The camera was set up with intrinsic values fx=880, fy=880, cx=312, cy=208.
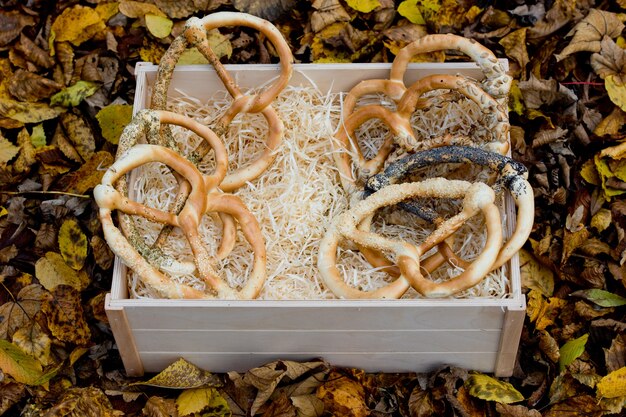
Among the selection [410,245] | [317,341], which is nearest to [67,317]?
[317,341]

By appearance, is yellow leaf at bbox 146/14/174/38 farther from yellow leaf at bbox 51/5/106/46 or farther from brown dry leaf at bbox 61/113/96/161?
brown dry leaf at bbox 61/113/96/161

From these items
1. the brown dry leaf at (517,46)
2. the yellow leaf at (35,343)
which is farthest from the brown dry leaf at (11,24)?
the brown dry leaf at (517,46)

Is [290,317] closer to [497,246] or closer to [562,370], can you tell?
[497,246]

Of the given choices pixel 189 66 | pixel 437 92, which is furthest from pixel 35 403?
pixel 437 92

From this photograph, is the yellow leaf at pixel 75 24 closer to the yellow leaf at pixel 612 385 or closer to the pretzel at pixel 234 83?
the pretzel at pixel 234 83

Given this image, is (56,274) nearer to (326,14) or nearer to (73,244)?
(73,244)

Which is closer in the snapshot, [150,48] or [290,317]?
[290,317]
